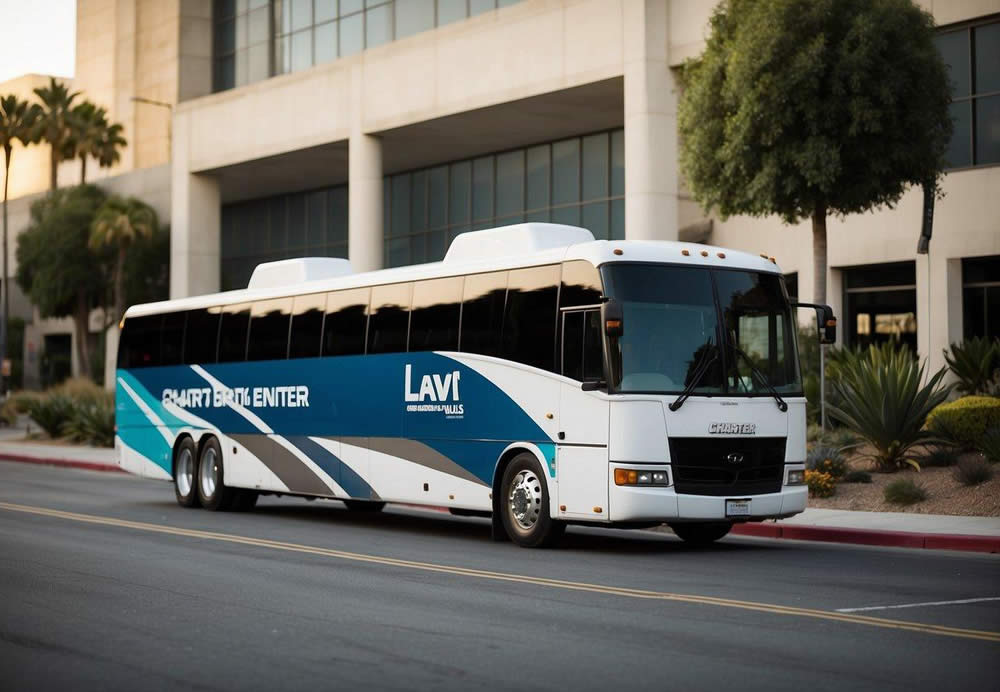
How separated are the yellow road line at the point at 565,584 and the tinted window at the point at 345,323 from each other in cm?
318

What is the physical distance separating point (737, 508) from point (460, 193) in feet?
112

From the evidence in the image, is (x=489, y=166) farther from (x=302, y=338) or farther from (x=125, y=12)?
(x=125, y=12)

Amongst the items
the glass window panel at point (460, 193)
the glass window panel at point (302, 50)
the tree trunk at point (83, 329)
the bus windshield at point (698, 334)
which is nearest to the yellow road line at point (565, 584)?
the bus windshield at point (698, 334)

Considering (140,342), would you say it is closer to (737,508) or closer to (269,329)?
(269,329)

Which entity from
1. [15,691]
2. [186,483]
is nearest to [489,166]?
[186,483]

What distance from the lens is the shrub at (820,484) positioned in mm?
20266

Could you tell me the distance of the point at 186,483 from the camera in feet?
74.0

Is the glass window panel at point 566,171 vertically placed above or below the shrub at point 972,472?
above

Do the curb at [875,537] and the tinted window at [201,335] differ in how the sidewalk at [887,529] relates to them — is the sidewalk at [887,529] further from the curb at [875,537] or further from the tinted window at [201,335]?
the tinted window at [201,335]

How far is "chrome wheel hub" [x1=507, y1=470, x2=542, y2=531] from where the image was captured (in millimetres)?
15578

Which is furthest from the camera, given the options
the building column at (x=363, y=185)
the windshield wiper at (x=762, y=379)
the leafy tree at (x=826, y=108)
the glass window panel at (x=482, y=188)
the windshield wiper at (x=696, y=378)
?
the glass window panel at (x=482, y=188)

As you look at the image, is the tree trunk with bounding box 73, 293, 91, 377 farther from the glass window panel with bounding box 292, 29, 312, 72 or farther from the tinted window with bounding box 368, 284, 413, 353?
the tinted window with bounding box 368, 284, 413, 353

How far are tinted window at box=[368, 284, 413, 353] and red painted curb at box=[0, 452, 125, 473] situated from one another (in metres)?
15.5

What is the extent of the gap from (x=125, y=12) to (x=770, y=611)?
72888mm
